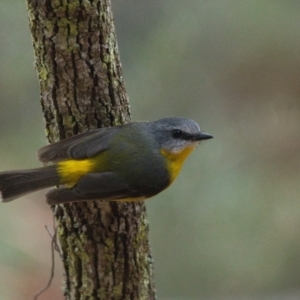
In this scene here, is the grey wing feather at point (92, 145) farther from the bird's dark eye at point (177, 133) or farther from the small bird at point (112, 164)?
the bird's dark eye at point (177, 133)

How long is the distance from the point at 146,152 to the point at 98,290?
65 centimetres

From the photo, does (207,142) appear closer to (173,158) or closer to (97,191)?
(173,158)

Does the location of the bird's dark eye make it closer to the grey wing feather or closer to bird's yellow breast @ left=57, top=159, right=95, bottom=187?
the grey wing feather

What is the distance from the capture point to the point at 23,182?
2.50m

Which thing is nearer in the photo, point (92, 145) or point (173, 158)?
point (92, 145)

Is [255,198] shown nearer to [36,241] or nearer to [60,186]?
[36,241]

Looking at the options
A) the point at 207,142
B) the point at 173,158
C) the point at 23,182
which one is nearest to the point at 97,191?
the point at 23,182

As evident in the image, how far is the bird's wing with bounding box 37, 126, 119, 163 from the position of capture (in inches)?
99.3

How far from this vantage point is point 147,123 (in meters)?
2.71

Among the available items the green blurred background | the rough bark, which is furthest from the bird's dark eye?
the green blurred background

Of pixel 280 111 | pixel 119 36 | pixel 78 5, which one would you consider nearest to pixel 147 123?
pixel 78 5

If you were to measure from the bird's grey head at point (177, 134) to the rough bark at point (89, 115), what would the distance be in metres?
0.16

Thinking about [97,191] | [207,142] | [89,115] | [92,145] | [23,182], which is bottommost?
[97,191]

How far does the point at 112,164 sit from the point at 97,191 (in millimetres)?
187
